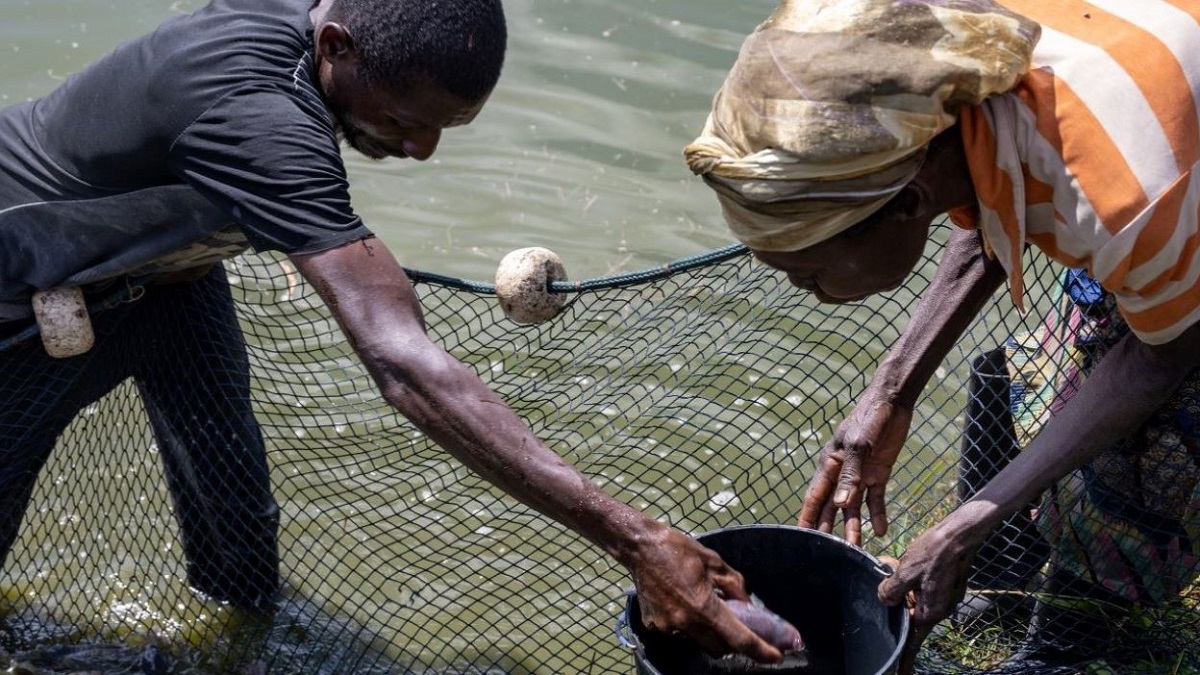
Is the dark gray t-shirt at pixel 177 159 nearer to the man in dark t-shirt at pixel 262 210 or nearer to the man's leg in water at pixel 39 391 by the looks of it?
the man in dark t-shirt at pixel 262 210

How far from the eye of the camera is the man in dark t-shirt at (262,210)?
253cm

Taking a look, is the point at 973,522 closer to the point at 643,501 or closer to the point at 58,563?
the point at 643,501

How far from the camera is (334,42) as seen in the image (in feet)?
9.14

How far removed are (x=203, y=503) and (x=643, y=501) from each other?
1345mm

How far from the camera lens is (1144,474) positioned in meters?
2.85

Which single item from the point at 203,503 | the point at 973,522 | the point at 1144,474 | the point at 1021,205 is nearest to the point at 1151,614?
the point at 1144,474

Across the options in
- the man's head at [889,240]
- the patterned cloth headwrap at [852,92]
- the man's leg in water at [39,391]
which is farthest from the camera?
the man's leg in water at [39,391]

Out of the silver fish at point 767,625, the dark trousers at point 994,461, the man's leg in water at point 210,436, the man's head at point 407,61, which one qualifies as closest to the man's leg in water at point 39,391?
the man's leg in water at point 210,436

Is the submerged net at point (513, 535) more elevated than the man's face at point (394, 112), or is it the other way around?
the man's face at point (394, 112)

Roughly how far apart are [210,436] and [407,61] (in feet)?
4.53

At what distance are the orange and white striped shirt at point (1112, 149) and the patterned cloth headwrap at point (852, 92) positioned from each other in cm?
7

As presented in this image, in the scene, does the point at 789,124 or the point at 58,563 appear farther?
the point at 58,563

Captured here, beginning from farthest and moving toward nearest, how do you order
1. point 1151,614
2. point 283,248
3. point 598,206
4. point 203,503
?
point 598,206 < point 203,503 < point 1151,614 < point 283,248

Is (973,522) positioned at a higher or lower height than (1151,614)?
higher
